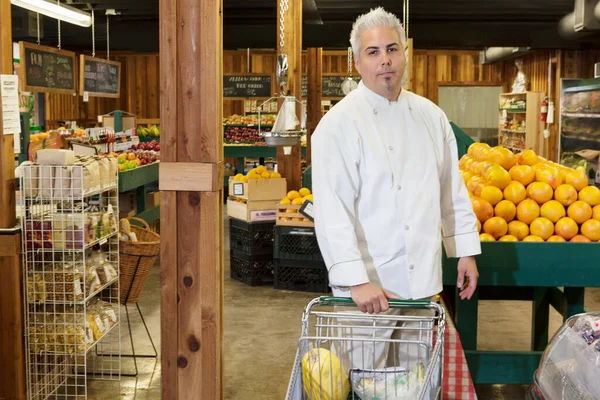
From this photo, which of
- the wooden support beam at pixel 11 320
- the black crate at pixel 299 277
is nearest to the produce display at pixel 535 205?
the wooden support beam at pixel 11 320

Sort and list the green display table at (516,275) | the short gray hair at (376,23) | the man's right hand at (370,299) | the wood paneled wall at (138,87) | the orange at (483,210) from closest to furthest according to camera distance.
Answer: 1. the man's right hand at (370,299)
2. the short gray hair at (376,23)
3. the green display table at (516,275)
4. the orange at (483,210)
5. the wood paneled wall at (138,87)

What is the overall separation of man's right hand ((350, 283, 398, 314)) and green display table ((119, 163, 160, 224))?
15.9ft

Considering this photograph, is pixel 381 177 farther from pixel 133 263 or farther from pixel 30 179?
pixel 133 263

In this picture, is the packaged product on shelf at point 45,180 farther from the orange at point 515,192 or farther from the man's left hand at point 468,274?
the orange at point 515,192

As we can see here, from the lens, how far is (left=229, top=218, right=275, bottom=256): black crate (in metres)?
6.89

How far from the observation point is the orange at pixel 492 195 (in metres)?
3.91

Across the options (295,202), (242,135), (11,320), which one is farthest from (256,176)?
(242,135)

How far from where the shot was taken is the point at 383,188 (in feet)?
8.59

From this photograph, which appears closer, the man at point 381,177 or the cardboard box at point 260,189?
the man at point 381,177

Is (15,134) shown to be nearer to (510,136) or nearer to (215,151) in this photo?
(215,151)

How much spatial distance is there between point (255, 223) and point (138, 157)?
84.9 inches

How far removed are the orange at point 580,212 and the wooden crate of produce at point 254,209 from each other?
3.46m

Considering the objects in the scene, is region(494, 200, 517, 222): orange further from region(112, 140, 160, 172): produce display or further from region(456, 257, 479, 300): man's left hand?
region(112, 140, 160, 172): produce display

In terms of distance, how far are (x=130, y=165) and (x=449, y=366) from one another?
4.87 metres
